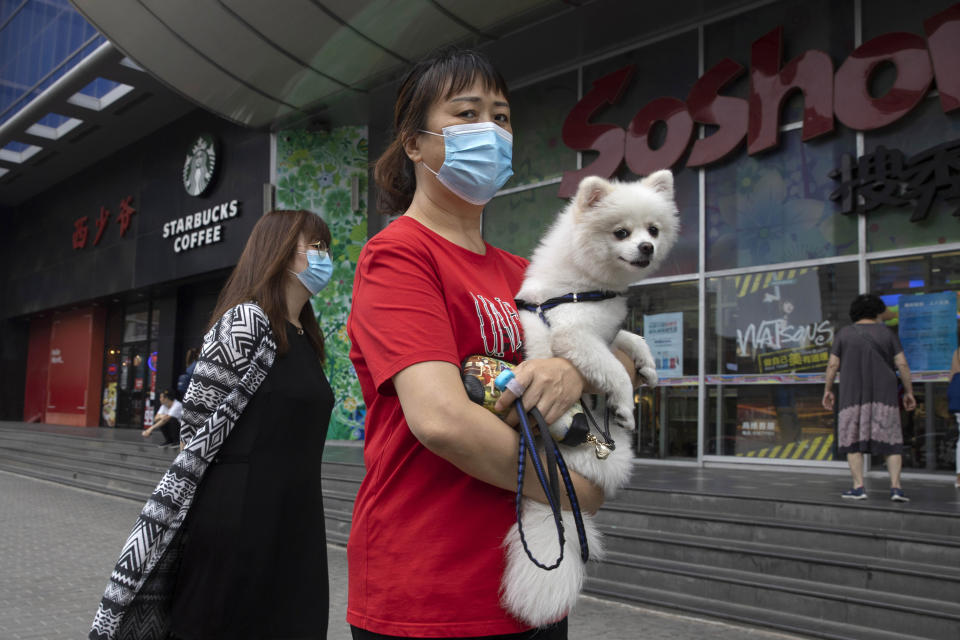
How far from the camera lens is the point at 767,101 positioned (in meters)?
10.3

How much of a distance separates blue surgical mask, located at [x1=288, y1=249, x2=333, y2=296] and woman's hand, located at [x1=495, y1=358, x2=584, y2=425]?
186 cm

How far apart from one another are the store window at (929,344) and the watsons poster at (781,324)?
37.8 inches

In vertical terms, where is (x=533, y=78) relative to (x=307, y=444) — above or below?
above

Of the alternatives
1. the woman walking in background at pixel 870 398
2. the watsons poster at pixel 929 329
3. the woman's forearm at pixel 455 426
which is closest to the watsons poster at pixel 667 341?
the watsons poster at pixel 929 329

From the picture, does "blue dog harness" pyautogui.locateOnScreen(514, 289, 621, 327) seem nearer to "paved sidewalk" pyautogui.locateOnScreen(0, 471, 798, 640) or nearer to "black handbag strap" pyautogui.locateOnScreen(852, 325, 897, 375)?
"paved sidewalk" pyautogui.locateOnScreen(0, 471, 798, 640)

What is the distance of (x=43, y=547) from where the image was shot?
25.5 ft

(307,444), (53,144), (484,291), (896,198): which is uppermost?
(53,144)

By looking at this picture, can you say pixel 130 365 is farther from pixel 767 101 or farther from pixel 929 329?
pixel 929 329

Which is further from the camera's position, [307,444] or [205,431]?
[307,444]

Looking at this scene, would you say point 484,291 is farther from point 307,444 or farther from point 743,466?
point 743,466

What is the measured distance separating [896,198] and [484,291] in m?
8.95

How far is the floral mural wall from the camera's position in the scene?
15477mm

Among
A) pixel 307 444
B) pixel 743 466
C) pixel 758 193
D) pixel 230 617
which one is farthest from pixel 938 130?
pixel 230 617

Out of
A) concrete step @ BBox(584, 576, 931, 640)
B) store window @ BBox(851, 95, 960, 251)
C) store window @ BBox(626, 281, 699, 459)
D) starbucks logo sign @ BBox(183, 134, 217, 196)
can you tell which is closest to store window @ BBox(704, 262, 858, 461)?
store window @ BBox(626, 281, 699, 459)
